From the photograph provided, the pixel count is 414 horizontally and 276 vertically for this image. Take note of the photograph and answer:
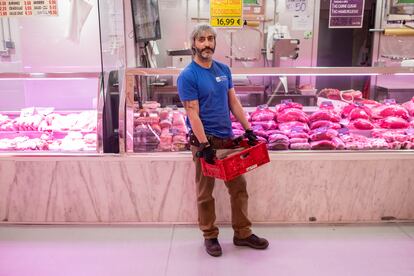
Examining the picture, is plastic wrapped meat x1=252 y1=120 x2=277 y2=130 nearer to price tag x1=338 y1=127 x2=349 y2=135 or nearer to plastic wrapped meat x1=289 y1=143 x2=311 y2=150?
plastic wrapped meat x1=289 y1=143 x2=311 y2=150

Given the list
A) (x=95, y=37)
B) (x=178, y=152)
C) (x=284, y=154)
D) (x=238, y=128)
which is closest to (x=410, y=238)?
(x=284, y=154)

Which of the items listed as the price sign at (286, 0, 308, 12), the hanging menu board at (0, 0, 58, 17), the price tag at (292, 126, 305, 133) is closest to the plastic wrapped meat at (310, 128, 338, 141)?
the price tag at (292, 126, 305, 133)

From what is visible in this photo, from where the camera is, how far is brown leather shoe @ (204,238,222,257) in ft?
10.3

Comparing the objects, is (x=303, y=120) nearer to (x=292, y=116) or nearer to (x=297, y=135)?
(x=292, y=116)

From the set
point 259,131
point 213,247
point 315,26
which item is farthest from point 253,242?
point 315,26

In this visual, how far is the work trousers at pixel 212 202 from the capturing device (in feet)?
10.4

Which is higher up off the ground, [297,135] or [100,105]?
[100,105]

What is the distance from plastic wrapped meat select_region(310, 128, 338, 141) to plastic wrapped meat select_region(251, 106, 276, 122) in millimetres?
469

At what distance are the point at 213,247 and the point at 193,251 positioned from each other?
165 millimetres

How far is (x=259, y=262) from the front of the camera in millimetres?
3057

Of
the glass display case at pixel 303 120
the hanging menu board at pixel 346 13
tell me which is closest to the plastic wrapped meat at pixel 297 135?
the glass display case at pixel 303 120

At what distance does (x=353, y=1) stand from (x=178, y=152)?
4490 millimetres

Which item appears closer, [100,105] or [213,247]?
[213,247]

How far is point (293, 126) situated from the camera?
12.6 ft
